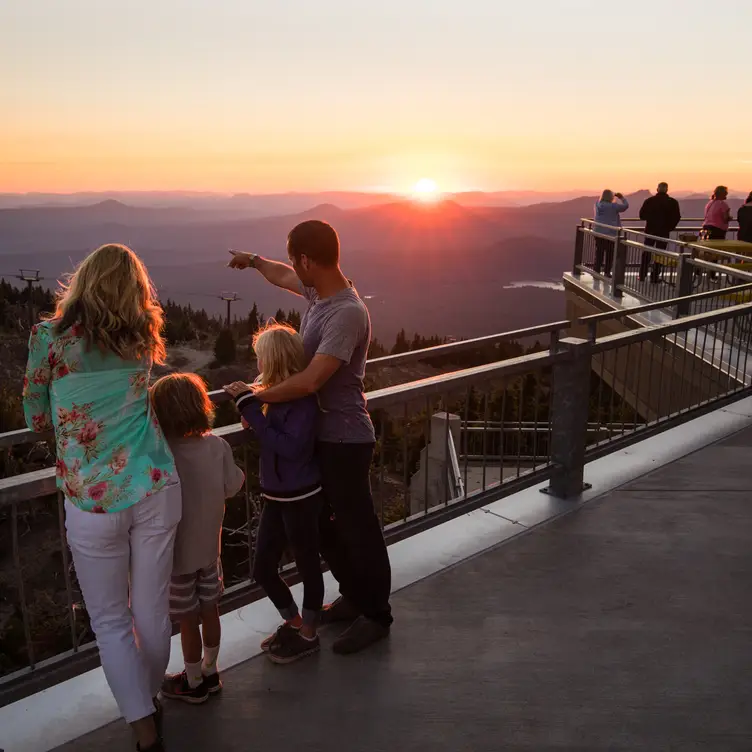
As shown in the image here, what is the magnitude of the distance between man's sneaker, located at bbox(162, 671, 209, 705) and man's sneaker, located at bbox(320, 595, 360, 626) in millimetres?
757

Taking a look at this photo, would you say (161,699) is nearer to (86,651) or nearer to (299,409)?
(86,651)

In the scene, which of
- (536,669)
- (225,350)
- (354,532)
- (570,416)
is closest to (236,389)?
(354,532)

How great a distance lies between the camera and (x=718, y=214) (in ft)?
55.0

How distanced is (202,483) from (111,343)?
736 millimetres

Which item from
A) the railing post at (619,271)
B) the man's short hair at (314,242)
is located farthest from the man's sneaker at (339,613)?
the railing post at (619,271)

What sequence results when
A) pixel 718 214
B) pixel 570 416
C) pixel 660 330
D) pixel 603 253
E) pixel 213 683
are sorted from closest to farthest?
pixel 213 683, pixel 570 416, pixel 660 330, pixel 718 214, pixel 603 253

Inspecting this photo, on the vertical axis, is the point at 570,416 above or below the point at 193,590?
above

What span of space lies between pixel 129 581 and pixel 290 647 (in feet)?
3.03

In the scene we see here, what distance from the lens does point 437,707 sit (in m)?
3.19

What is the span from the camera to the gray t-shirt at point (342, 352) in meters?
3.17

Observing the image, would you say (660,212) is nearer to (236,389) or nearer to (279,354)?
(279,354)

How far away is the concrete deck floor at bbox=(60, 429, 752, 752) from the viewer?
3.03m

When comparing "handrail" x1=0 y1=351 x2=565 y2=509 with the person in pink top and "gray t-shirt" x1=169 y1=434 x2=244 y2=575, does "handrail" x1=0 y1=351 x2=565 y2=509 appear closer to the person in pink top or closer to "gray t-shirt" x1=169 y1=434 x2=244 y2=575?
→ "gray t-shirt" x1=169 y1=434 x2=244 y2=575

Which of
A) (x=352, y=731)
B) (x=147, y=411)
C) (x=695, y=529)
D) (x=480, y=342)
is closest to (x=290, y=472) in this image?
(x=147, y=411)
